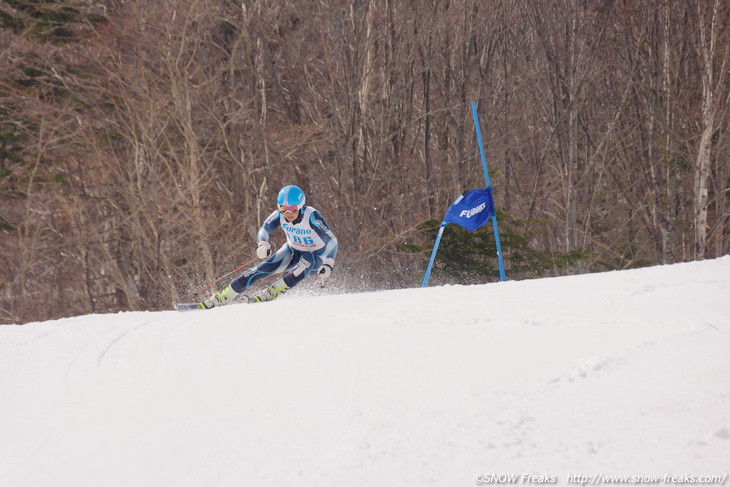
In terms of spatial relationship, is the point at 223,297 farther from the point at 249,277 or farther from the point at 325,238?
the point at 325,238

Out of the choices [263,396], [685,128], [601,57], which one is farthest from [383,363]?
[601,57]

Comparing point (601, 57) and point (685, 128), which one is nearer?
point (685, 128)

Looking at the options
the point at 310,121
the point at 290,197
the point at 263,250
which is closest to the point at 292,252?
the point at 263,250

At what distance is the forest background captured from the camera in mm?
14391

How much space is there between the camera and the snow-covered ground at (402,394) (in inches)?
113

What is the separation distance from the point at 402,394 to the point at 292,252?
4900 mm

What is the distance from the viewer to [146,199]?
50.2 feet

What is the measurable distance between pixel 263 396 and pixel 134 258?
1399 cm

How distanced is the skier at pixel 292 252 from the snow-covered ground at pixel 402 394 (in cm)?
197

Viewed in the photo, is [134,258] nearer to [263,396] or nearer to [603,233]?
[603,233]

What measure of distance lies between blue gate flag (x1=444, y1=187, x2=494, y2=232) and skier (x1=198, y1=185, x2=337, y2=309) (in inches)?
65.0

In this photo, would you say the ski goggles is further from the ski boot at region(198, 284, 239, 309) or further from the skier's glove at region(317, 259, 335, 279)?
the ski boot at region(198, 284, 239, 309)

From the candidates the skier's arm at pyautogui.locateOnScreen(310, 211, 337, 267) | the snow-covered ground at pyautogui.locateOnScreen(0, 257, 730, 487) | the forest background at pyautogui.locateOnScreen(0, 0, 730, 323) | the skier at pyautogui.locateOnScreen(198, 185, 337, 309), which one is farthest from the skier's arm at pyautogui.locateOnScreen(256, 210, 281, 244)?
the forest background at pyautogui.locateOnScreen(0, 0, 730, 323)

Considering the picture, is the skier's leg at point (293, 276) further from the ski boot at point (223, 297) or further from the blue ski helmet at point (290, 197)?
the blue ski helmet at point (290, 197)
